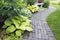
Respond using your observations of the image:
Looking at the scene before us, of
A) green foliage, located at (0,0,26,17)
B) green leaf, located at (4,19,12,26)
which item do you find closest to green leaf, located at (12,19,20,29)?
green leaf, located at (4,19,12,26)

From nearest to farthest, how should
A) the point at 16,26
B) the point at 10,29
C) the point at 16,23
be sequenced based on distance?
1. the point at 10,29
2. the point at 16,26
3. the point at 16,23

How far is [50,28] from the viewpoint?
6.58 meters

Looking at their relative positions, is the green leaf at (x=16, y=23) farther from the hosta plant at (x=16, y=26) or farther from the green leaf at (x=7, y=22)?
the green leaf at (x=7, y=22)

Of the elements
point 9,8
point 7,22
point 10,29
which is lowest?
point 10,29

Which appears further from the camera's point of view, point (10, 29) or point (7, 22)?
point (7, 22)

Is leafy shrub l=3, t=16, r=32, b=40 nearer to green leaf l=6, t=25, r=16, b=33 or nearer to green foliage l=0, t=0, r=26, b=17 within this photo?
green leaf l=6, t=25, r=16, b=33

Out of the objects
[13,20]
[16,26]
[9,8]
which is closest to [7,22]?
[13,20]

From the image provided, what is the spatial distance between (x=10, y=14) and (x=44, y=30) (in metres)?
1.51

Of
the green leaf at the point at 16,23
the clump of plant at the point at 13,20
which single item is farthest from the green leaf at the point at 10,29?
the green leaf at the point at 16,23

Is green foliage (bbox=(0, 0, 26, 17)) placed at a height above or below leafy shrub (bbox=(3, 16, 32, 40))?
above

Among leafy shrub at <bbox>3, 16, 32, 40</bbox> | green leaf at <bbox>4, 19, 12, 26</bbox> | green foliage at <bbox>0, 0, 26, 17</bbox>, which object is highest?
green foliage at <bbox>0, 0, 26, 17</bbox>

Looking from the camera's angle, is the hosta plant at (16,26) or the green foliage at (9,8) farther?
the green foliage at (9,8)

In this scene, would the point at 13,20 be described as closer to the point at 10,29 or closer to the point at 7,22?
the point at 7,22

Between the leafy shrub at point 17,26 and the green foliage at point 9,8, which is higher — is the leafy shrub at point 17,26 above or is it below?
below
